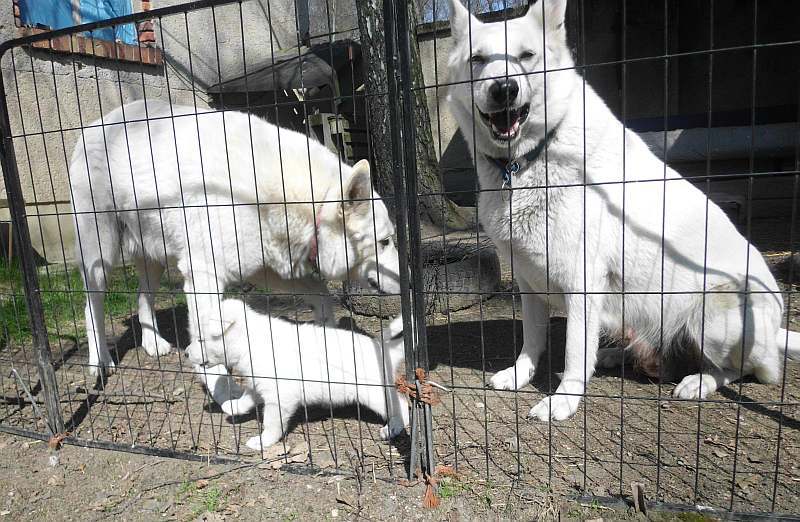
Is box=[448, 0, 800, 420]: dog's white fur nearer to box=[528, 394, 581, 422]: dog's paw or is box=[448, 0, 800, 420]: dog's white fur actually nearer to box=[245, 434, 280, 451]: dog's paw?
box=[528, 394, 581, 422]: dog's paw

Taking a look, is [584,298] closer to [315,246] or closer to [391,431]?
[391,431]

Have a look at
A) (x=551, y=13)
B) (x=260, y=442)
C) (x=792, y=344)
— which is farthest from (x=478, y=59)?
(x=792, y=344)

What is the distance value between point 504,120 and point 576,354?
3.85ft

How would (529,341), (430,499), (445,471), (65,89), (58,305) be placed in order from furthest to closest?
(65,89) → (58,305) → (529,341) → (445,471) → (430,499)

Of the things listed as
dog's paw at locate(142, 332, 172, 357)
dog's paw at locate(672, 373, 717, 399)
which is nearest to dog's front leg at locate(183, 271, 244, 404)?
dog's paw at locate(142, 332, 172, 357)

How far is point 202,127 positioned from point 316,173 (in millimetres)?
776

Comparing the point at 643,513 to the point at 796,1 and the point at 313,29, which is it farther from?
the point at 313,29

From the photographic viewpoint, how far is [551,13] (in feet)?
8.52

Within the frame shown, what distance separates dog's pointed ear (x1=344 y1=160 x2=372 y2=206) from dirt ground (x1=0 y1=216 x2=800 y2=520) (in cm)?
107

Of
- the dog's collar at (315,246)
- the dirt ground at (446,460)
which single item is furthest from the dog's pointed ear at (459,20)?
the dirt ground at (446,460)

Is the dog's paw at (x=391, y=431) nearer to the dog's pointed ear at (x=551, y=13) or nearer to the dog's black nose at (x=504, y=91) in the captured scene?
the dog's black nose at (x=504, y=91)

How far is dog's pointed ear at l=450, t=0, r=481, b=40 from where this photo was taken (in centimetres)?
263

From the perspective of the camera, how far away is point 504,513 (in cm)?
194

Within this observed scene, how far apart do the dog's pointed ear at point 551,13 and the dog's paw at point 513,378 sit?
1753 millimetres
